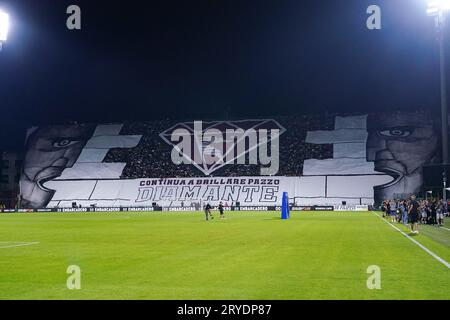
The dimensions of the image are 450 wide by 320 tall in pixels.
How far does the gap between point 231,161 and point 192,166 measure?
281 inches

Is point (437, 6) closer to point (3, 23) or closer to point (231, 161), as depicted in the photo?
point (3, 23)

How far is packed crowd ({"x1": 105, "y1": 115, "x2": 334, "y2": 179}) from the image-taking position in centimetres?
8062

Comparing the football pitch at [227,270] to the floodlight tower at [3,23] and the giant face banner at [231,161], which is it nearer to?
the floodlight tower at [3,23]

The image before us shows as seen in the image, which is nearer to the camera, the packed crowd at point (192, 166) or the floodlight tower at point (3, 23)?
the floodlight tower at point (3, 23)

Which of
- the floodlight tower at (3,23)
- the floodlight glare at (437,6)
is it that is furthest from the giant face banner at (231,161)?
the floodlight tower at (3,23)

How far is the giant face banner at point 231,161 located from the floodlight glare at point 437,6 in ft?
107

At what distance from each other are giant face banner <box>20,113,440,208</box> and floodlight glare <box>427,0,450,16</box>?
107 feet

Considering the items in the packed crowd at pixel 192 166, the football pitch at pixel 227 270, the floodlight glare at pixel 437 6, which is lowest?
the football pitch at pixel 227 270

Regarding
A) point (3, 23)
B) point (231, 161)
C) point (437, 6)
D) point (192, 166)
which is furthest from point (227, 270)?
point (192, 166)

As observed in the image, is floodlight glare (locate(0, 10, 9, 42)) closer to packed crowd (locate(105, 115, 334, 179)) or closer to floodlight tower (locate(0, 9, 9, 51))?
floodlight tower (locate(0, 9, 9, 51))

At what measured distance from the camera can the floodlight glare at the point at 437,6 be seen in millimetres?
42356

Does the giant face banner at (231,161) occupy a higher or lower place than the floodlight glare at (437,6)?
lower

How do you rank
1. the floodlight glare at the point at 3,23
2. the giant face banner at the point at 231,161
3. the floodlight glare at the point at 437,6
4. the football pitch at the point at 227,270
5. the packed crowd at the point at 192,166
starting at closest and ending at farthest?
the football pitch at the point at 227,270
the floodlight glare at the point at 3,23
the floodlight glare at the point at 437,6
the giant face banner at the point at 231,161
the packed crowd at the point at 192,166

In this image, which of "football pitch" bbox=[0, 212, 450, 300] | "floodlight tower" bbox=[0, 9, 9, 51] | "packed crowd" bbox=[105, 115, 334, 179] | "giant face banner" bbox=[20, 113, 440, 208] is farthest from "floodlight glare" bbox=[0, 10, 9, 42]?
"packed crowd" bbox=[105, 115, 334, 179]
